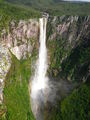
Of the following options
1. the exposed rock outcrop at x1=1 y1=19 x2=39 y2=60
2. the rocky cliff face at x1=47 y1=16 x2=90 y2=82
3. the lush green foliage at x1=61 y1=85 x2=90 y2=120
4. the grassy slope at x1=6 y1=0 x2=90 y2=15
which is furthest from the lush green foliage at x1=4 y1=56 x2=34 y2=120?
the grassy slope at x1=6 y1=0 x2=90 y2=15

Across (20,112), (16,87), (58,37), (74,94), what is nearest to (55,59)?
(58,37)

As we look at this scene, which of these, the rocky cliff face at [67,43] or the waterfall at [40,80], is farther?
the rocky cliff face at [67,43]

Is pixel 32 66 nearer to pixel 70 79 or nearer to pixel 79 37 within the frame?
pixel 70 79

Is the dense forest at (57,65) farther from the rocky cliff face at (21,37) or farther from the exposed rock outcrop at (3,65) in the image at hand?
the exposed rock outcrop at (3,65)

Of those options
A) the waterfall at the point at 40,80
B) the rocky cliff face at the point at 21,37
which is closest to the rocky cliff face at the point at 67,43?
the waterfall at the point at 40,80

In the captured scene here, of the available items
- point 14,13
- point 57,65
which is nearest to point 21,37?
point 14,13
